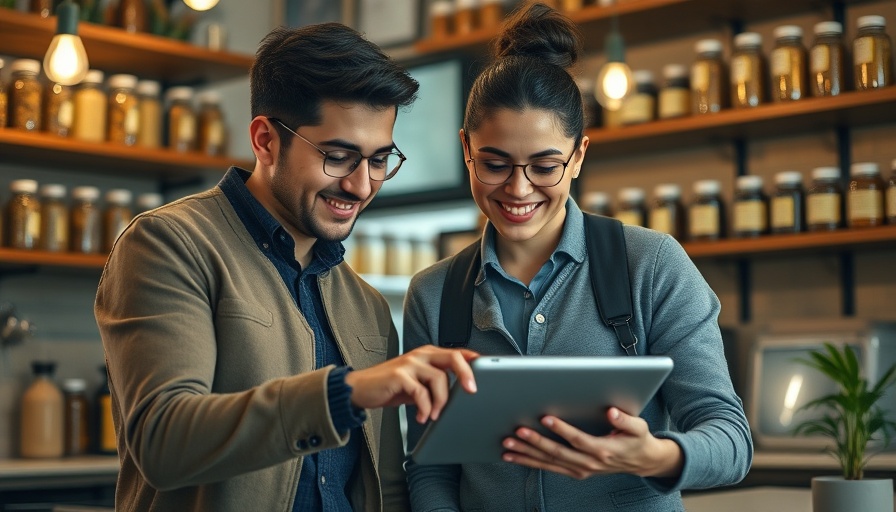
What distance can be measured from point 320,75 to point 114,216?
217cm

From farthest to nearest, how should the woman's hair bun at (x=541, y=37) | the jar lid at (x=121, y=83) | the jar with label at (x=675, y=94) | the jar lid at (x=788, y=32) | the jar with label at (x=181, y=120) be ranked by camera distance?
the jar with label at (x=181, y=120) → the jar lid at (x=121, y=83) → the jar with label at (x=675, y=94) → the jar lid at (x=788, y=32) → the woman's hair bun at (x=541, y=37)

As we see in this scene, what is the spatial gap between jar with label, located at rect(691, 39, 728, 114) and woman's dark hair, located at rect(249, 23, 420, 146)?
1.83 m

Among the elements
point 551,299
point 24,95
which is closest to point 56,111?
point 24,95

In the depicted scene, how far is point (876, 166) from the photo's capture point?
2.91 m

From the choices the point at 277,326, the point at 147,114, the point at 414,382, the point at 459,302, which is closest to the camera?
the point at 414,382

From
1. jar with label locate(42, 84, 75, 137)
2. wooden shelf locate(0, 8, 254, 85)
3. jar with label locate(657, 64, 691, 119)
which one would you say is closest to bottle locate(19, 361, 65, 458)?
jar with label locate(42, 84, 75, 137)

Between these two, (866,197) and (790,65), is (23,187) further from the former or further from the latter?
(866,197)

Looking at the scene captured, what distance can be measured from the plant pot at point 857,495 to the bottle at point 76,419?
7.96ft

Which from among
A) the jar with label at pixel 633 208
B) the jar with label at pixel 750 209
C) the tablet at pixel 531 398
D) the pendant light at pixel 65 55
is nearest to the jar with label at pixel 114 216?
the pendant light at pixel 65 55

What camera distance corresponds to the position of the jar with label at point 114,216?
11.5 feet

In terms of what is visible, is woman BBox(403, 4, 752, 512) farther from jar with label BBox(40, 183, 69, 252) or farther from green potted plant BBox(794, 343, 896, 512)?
jar with label BBox(40, 183, 69, 252)

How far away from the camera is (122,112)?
355 cm

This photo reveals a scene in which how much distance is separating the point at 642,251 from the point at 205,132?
98.5 inches

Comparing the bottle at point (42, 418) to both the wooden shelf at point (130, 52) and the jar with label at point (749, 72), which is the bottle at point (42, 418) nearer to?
the wooden shelf at point (130, 52)
